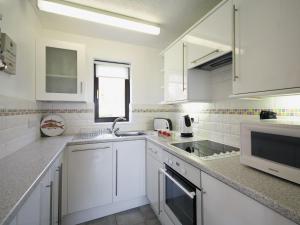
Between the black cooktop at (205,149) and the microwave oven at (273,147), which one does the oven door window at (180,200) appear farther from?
the microwave oven at (273,147)

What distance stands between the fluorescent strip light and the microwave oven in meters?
1.57

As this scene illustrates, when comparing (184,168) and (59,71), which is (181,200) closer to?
(184,168)

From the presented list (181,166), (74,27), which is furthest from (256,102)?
(74,27)

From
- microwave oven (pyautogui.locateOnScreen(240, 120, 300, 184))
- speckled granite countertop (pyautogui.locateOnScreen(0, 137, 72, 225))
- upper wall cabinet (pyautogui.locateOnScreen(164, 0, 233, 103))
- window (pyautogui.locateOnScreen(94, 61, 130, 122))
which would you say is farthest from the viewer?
window (pyautogui.locateOnScreen(94, 61, 130, 122))

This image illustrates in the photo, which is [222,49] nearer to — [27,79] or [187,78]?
[187,78]

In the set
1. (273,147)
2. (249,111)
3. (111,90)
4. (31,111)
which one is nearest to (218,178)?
(273,147)

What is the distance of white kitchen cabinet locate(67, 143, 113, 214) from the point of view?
1.67 metres

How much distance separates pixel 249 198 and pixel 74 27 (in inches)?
96.6

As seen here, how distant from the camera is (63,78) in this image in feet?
6.42

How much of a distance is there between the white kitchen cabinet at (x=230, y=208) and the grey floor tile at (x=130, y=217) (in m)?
1.06

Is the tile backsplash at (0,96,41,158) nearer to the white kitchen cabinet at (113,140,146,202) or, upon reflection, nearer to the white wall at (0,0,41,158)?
the white wall at (0,0,41,158)

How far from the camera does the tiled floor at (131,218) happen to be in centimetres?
171

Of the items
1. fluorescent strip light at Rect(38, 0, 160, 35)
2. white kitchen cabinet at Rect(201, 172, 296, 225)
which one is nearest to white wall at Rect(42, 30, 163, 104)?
fluorescent strip light at Rect(38, 0, 160, 35)

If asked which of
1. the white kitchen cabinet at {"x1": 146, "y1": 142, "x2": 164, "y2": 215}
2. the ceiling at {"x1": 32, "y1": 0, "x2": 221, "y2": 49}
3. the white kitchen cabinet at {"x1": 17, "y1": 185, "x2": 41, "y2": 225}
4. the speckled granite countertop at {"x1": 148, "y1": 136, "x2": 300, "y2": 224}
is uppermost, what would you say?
the ceiling at {"x1": 32, "y1": 0, "x2": 221, "y2": 49}
